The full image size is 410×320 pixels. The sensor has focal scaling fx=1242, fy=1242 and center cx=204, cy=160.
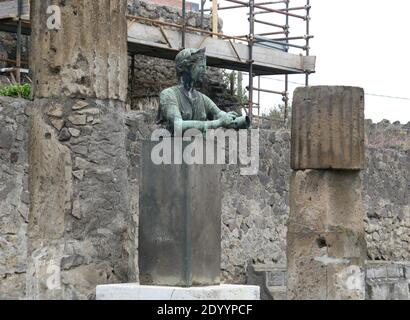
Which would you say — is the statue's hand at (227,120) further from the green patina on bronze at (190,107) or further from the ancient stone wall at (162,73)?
the ancient stone wall at (162,73)

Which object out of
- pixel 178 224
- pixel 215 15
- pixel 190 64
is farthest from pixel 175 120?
pixel 215 15

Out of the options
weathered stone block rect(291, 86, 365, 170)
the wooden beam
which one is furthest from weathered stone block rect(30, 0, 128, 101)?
the wooden beam

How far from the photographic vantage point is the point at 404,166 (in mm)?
18453

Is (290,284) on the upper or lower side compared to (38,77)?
lower

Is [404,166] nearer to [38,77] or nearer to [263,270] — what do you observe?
[263,270]

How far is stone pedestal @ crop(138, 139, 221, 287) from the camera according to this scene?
9523 mm

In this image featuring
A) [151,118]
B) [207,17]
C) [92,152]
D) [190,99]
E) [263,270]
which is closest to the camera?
[190,99]

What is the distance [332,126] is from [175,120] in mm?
3030

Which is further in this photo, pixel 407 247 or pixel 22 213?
pixel 407 247

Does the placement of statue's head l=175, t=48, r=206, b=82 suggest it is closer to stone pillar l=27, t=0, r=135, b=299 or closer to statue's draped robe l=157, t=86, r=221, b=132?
statue's draped robe l=157, t=86, r=221, b=132

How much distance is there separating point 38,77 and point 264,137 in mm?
5788

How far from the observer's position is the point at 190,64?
32.6ft

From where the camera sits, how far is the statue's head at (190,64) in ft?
32.6

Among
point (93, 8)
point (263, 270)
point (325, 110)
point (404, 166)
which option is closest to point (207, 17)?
point (404, 166)
